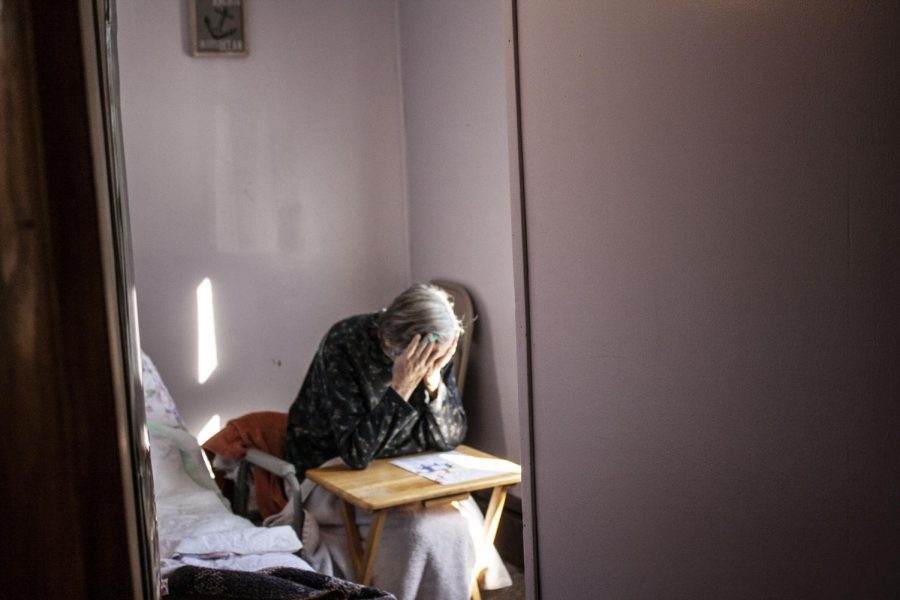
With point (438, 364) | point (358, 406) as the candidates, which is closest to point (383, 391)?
point (358, 406)

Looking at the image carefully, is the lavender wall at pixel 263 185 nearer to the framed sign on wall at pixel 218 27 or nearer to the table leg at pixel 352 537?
the framed sign on wall at pixel 218 27

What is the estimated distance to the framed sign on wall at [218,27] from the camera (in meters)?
3.28

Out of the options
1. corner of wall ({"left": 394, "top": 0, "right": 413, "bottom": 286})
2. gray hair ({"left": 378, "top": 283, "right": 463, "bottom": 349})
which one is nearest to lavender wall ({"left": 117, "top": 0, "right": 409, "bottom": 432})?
corner of wall ({"left": 394, "top": 0, "right": 413, "bottom": 286})

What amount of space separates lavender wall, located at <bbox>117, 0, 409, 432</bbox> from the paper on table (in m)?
0.99

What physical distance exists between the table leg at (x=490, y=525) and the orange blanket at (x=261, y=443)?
60 cm

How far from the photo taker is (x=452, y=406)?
288cm

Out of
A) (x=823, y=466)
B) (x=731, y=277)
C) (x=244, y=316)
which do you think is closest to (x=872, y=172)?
(x=731, y=277)

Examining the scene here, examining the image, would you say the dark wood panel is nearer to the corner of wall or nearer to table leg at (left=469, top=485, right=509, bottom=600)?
table leg at (left=469, top=485, right=509, bottom=600)

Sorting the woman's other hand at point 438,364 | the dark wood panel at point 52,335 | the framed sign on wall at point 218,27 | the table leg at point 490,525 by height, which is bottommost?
the table leg at point 490,525

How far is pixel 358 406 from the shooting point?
276 centimetres

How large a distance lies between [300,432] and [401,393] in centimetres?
36

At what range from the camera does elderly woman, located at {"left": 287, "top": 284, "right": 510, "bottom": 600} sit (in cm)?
253

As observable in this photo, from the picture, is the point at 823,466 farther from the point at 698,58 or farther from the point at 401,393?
the point at 401,393

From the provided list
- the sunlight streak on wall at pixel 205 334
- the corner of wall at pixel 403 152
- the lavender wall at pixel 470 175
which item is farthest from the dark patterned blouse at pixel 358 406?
the corner of wall at pixel 403 152
